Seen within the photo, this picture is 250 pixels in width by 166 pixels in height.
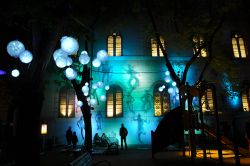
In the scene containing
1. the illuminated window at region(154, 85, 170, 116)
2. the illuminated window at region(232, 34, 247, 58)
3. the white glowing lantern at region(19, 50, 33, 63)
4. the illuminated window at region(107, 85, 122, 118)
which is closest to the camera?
the white glowing lantern at region(19, 50, 33, 63)

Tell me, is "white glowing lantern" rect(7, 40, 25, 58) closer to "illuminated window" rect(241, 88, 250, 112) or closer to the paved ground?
the paved ground

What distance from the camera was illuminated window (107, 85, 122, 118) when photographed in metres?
20.0

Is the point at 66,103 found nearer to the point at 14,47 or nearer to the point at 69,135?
the point at 69,135

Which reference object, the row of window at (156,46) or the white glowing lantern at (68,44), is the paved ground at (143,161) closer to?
the white glowing lantern at (68,44)

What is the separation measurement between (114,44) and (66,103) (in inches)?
263

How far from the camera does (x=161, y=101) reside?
20.6 metres

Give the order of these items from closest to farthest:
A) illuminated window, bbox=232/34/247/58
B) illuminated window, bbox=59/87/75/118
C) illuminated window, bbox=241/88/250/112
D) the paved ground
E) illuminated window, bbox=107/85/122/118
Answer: the paved ground, illuminated window, bbox=59/87/75/118, illuminated window, bbox=107/85/122/118, illuminated window, bbox=241/88/250/112, illuminated window, bbox=232/34/247/58

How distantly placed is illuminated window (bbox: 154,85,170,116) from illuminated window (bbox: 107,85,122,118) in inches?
123

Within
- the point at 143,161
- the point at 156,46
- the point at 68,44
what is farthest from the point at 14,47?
the point at 156,46

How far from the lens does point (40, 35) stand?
608 cm

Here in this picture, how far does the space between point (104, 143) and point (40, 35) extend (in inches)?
487

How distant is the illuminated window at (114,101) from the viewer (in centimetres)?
2005

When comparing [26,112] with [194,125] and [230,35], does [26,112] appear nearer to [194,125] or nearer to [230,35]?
[194,125]

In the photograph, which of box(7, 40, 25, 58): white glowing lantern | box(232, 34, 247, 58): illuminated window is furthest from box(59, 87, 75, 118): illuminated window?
box(232, 34, 247, 58): illuminated window
